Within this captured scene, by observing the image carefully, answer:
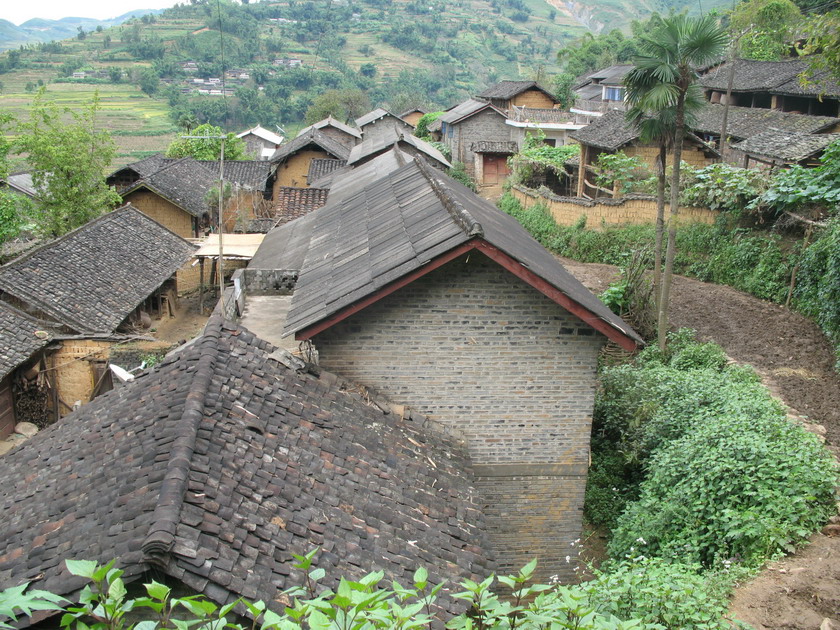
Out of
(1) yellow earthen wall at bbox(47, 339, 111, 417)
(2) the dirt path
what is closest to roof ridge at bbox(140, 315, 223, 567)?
(2) the dirt path

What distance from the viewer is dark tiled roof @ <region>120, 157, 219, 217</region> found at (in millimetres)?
30719

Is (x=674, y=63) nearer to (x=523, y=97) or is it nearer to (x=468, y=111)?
(x=468, y=111)

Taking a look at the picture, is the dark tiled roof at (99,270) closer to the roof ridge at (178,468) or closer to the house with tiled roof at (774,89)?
the roof ridge at (178,468)

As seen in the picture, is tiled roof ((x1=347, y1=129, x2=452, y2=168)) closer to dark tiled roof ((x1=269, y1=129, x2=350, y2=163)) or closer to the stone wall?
dark tiled roof ((x1=269, y1=129, x2=350, y2=163))

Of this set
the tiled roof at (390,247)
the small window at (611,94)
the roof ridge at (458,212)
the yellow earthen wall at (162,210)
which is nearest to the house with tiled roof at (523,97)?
the small window at (611,94)

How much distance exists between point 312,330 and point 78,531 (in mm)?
3446

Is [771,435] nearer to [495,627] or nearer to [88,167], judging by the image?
[495,627]

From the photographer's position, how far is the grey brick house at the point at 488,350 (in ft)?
26.7

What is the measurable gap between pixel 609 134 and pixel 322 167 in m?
14.5

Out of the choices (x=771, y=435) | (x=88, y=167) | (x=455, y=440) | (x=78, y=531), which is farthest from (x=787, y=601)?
(x=88, y=167)

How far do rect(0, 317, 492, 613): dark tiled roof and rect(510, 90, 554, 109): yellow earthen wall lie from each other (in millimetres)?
45500

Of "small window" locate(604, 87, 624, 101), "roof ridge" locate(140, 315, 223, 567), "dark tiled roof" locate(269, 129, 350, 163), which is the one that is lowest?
"dark tiled roof" locate(269, 129, 350, 163)

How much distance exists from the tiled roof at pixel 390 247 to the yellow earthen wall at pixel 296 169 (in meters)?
26.3

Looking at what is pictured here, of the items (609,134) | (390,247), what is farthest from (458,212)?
(609,134)
